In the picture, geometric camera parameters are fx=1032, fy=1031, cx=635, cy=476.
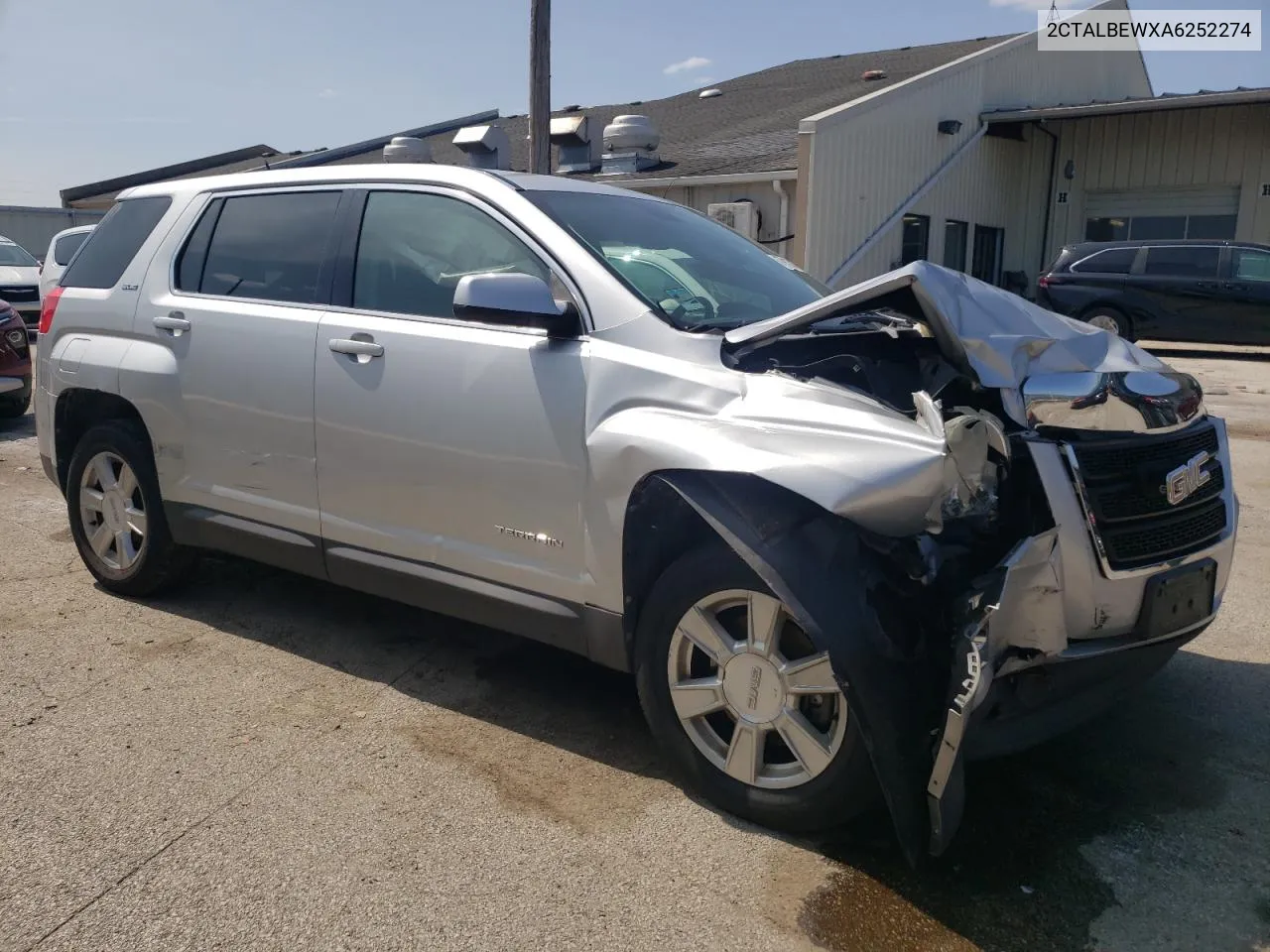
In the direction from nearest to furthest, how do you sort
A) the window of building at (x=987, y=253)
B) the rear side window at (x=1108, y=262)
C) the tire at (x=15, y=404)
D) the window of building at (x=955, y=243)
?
the tire at (x=15, y=404) → the rear side window at (x=1108, y=262) → the window of building at (x=955, y=243) → the window of building at (x=987, y=253)

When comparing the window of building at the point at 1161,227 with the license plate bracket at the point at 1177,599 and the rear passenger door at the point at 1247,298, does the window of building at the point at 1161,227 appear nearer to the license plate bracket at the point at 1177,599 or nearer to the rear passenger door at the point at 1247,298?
the rear passenger door at the point at 1247,298

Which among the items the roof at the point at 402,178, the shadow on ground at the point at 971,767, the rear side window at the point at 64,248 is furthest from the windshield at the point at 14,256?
the shadow on ground at the point at 971,767

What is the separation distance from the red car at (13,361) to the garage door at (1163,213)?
19.6m

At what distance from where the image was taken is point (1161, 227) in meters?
20.9

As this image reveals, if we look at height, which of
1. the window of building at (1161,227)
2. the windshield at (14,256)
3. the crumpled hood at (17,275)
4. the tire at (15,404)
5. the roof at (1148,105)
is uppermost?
the roof at (1148,105)

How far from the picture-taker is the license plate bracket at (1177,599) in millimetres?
2830

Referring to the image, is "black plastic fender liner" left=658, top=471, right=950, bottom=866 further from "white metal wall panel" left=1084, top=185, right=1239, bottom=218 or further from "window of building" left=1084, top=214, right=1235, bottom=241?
"white metal wall panel" left=1084, top=185, right=1239, bottom=218

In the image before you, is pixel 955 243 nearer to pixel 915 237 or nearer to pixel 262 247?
pixel 915 237

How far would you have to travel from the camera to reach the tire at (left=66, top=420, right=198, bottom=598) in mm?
4582

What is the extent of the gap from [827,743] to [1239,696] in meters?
1.98

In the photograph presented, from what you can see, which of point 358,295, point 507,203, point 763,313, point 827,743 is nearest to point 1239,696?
point 827,743

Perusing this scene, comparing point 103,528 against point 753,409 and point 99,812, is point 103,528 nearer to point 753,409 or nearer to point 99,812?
point 99,812

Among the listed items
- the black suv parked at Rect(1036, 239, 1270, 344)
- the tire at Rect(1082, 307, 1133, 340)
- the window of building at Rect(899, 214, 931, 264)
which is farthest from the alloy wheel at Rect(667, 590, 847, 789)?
the window of building at Rect(899, 214, 931, 264)

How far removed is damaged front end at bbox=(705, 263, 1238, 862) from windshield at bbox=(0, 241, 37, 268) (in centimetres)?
1904
